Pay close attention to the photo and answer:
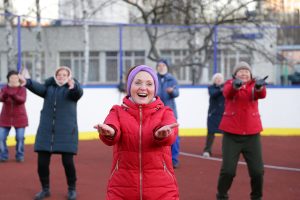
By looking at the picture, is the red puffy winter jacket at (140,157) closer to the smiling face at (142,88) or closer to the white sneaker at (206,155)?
the smiling face at (142,88)

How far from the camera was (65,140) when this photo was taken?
637 cm

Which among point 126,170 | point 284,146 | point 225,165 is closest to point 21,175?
point 225,165

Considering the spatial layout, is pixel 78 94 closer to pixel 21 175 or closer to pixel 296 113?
pixel 21 175

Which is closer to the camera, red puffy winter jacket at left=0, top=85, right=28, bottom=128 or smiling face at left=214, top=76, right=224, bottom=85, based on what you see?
red puffy winter jacket at left=0, top=85, right=28, bottom=128

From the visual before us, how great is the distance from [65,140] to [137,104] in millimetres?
2879

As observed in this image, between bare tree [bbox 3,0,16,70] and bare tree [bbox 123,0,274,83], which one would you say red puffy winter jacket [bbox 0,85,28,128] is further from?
bare tree [bbox 123,0,274,83]

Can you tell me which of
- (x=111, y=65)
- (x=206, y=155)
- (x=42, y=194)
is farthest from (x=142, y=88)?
(x=111, y=65)

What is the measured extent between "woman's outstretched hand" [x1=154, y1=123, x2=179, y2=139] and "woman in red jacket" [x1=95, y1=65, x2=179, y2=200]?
0.04m

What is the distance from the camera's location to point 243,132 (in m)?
5.79

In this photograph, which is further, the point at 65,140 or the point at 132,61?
the point at 132,61

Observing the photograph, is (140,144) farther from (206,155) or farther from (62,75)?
(206,155)

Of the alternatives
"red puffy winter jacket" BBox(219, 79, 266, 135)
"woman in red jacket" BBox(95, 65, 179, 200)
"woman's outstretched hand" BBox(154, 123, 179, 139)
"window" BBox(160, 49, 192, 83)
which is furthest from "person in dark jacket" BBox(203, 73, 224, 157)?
"window" BBox(160, 49, 192, 83)

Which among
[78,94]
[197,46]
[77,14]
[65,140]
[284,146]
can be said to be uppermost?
[77,14]

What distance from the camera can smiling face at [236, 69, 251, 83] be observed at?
5852 mm
